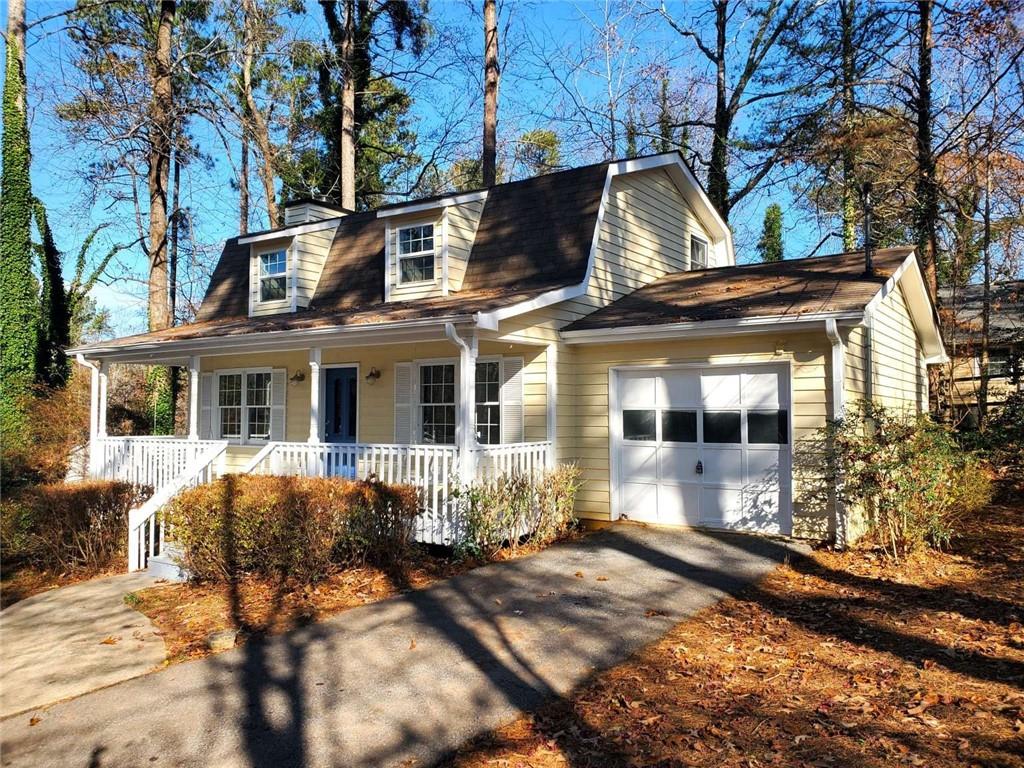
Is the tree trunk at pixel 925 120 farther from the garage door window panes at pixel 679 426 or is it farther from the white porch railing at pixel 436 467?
the white porch railing at pixel 436 467

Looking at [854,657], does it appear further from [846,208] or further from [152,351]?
[846,208]

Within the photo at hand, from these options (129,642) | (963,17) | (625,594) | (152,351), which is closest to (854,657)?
(625,594)

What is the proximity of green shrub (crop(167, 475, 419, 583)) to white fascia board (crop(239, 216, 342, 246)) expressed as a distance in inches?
313

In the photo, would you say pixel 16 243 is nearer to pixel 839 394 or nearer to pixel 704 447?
pixel 704 447

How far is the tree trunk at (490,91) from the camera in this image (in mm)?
19375

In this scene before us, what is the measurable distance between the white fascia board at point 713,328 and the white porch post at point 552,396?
394 millimetres

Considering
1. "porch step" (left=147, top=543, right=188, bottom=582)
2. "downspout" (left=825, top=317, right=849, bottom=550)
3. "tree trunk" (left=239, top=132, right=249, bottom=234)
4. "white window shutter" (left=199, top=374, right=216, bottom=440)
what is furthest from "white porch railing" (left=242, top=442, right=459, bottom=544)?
"tree trunk" (left=239, top=132, right=249, bottom=234)

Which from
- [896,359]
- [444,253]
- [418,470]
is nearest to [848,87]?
[896,359]

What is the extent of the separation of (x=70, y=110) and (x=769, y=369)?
70.2 feet

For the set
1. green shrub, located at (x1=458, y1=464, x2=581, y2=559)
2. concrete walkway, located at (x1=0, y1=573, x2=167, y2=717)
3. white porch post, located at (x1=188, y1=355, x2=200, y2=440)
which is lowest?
concrete walkway, located at (x1=0, y1=573, x2=167, y2=717)

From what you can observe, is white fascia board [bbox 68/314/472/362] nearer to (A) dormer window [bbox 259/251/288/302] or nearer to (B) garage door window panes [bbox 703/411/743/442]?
(A) dormer window [bbox 259/251/288/302]

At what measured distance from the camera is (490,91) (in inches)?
776

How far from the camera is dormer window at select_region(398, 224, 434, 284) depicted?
41.9 feet

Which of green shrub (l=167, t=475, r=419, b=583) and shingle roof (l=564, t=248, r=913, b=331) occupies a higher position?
shingle roof (l=564, t=248, r=913, b=331)
